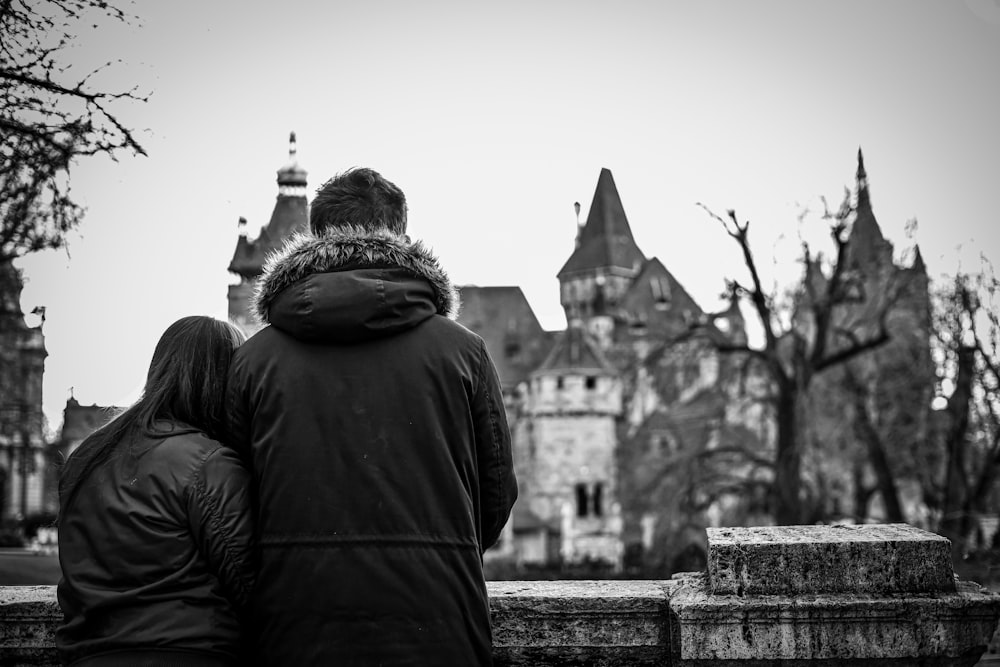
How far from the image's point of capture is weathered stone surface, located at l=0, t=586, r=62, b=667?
3607mm

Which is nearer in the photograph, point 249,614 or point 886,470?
point 249,614

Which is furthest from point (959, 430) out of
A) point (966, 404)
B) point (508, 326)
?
point (508, 326)

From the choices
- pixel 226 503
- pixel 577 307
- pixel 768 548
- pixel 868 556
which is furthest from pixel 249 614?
pixel 577 307

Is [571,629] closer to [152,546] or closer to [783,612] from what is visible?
[783,612]

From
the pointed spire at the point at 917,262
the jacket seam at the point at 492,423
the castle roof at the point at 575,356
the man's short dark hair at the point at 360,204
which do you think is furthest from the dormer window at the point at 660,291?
the jacket seam at the point at 492,423

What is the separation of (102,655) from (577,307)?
70.4 meters

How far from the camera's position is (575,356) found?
2454 inches

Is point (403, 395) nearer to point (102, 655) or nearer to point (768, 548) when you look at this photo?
point (102, 655)

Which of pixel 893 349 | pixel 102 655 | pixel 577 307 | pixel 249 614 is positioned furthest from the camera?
pixel 577 307

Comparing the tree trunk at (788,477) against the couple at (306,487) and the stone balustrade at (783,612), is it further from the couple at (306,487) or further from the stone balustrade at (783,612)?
the couple at (306,487)

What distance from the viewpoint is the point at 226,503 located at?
2.71 metres

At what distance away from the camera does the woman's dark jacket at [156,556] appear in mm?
2604

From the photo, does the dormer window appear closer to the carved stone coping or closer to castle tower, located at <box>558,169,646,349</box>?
castle tower, located at <box>558,169,646,349</box>

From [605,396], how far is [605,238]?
15.4 meters
